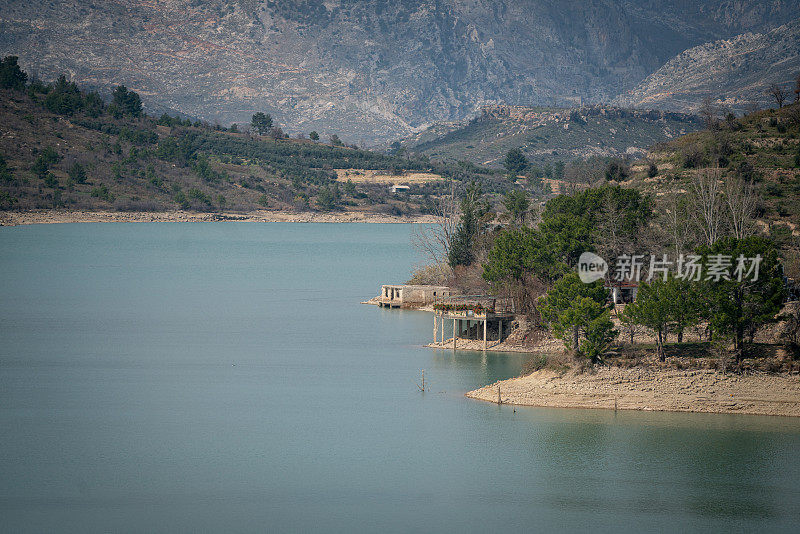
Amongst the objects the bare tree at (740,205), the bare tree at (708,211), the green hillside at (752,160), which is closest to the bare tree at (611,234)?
the bare tree at (708,211)

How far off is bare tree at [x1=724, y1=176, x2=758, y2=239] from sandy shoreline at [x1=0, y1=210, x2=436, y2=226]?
101 m

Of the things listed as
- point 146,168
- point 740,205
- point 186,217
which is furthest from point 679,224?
point 146,168

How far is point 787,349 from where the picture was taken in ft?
117

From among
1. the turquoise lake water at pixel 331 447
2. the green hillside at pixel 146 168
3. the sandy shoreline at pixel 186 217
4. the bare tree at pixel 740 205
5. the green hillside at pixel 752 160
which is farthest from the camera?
the green hillside at pixel 146 168

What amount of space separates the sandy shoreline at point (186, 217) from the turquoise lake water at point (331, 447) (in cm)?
9842

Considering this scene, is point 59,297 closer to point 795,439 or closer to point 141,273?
point 141,273

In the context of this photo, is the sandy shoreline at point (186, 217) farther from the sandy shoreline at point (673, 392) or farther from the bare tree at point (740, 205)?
the sandy shoreline at point (673, 392)

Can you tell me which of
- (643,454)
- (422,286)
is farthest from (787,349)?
(422,286)

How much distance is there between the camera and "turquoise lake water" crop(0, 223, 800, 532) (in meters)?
26.9

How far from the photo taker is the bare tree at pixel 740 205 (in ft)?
165

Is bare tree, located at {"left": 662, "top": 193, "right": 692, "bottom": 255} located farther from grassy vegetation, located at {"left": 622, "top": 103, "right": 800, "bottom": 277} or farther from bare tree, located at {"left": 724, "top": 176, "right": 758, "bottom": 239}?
grassy vegetation, located at {"left": 622, "top": 103, "right": 800, "bottom": 277}

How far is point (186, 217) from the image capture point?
164375mm

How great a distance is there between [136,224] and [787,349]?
137 meters

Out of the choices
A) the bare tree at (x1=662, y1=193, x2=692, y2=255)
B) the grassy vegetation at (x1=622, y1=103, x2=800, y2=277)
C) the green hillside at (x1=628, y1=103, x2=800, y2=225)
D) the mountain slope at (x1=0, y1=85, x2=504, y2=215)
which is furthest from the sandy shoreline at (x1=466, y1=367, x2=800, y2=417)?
the mountain slope at (x1=0, y1=85, x2=504, y2=215)
